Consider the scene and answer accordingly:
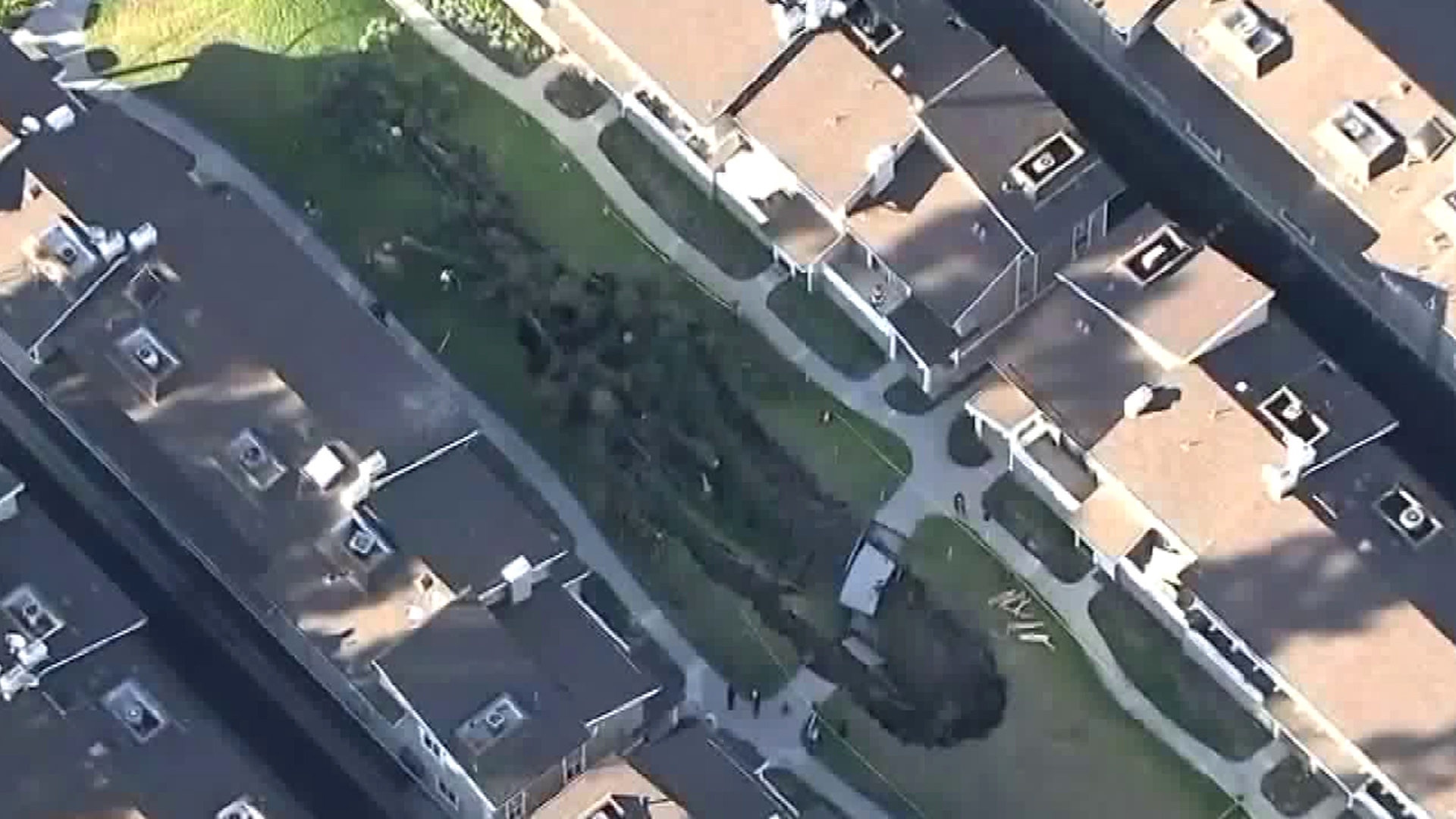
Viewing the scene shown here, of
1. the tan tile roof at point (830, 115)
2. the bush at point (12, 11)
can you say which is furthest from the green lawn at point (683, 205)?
the bush at point (12, 11)

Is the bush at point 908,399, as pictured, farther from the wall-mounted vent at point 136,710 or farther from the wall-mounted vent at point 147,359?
the wall-mounted vent at point 136,710

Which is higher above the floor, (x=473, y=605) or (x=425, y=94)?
(x=425, y=94)

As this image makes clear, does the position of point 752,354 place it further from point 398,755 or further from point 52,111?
point 52,111

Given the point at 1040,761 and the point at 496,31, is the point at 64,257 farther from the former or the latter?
the point at 1040,761

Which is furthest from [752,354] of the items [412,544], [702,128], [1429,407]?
[1429,407]

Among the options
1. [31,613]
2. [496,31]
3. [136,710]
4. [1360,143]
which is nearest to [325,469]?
[136,710]

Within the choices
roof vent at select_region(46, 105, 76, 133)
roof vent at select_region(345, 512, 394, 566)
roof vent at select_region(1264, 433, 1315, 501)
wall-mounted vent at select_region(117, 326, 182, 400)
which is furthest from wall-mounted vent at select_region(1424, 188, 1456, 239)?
roof vent at select_region(46, 105, 76, 133)

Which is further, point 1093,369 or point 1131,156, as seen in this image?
point 1131,156

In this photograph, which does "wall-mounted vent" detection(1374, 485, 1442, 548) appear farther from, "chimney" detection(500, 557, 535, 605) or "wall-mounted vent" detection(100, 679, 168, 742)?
"wall-mounted vent" detection(100, 679, 168, 742)
